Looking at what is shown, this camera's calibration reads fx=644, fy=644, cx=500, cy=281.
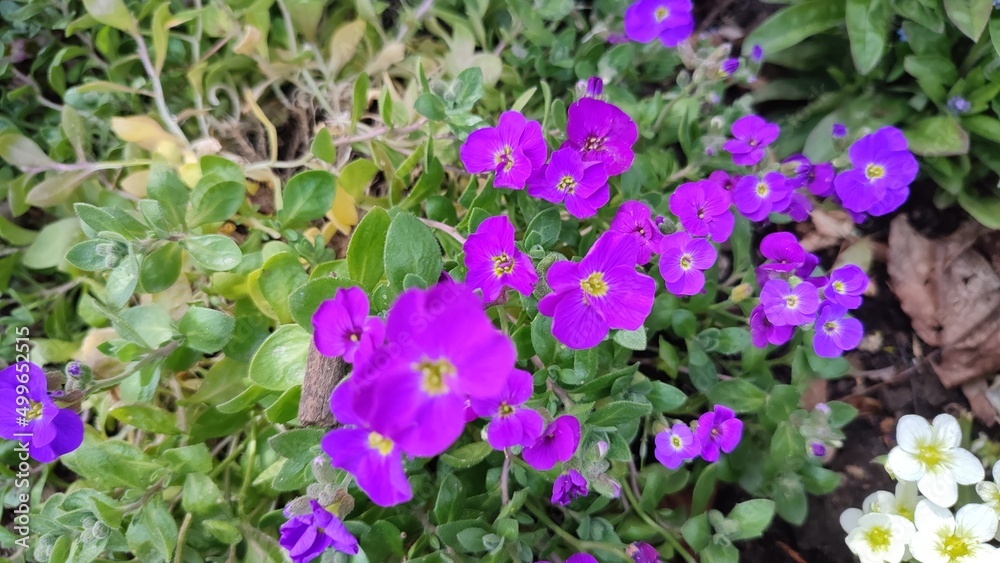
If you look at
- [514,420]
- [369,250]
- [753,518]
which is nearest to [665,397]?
[753,518]

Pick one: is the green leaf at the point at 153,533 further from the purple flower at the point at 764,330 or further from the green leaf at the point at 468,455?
the purple flower at the point at 764,330

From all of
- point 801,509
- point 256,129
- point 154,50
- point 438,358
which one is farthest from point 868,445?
point 154,50

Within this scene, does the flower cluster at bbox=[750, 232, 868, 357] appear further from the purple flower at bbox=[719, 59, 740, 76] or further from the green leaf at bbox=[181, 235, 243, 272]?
the green leaf at bbox=[181, 235, 243, 272]

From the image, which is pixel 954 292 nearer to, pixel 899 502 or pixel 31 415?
pixel 899 502

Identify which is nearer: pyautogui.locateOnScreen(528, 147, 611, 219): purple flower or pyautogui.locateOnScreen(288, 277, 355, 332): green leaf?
pyautogui.locateOnScreen(288, 277, 355, 332): green leaf

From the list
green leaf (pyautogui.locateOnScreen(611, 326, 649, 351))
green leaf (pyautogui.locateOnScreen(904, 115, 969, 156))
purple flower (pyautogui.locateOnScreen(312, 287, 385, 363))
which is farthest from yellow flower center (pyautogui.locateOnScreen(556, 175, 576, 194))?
green leaf (pyautogui.locateOnScreen(904, 115, 969, 156))

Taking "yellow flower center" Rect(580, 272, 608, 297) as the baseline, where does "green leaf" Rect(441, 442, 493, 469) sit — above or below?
below

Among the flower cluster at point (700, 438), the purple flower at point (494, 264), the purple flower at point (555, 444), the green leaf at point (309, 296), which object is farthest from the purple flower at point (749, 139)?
the green leaf at point (309, 296)
